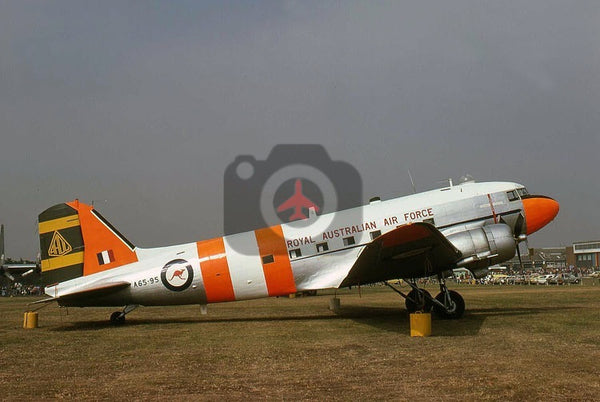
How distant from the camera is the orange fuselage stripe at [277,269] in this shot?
1393cm

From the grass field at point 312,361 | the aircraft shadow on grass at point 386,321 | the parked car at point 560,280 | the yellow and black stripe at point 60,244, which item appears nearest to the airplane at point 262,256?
the yellow and black stripe at point 60,244

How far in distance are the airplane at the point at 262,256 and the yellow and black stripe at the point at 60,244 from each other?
26 millimetres

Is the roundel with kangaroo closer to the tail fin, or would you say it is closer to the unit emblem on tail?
the tail fin

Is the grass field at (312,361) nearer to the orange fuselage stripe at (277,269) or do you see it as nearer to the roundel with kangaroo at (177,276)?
the orange fuselage stripe at (277,269)

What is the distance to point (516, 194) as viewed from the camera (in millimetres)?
14688

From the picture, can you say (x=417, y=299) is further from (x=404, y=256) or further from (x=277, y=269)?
(x=277, y=269)

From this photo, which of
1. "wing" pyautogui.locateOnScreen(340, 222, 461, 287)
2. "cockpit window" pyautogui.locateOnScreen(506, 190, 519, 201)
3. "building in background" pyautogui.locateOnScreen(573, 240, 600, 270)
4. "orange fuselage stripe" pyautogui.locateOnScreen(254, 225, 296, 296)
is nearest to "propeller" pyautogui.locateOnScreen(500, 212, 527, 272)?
"cockpit window" pyautogui.locateOnScreen(506, 190, 519, 201)

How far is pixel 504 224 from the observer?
1374cm

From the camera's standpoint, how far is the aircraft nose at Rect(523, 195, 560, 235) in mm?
14625

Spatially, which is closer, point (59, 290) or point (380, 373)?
point (380, 373)

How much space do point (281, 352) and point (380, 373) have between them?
2466 millimetres

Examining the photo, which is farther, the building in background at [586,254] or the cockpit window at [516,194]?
the building in background at [586,254]

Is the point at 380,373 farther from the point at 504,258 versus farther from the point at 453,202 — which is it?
the point at 453,202

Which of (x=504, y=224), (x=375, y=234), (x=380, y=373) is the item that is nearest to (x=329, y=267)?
(x=375, y=234)
